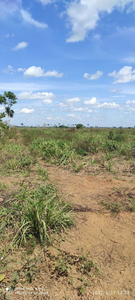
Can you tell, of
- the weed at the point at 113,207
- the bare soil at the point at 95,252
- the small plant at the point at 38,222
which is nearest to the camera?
the bare soil at the point at 95,252

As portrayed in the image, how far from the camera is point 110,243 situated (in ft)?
7.74

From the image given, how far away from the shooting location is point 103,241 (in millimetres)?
2383

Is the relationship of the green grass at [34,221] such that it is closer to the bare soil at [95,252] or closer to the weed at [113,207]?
the bare soil at [95,252]

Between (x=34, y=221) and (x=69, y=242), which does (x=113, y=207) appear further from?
(x=34, y=221)

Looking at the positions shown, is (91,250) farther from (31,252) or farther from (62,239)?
(31,252)

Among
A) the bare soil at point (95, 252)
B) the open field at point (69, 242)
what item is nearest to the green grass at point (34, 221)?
the open field at point (69, 242)

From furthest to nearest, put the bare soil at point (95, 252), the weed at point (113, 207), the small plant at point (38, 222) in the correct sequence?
the weed at point (113, 207) → the small plant at point (38, 222) → the bare soil at point (95, 252)

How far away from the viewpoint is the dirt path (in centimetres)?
175

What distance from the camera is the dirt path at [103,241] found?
1.75 meters

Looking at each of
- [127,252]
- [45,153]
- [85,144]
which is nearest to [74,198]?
[127,252]

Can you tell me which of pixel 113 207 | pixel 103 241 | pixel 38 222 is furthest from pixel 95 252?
pixel 113 207

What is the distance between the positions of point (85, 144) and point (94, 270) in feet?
18.5

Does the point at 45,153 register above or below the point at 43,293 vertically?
above

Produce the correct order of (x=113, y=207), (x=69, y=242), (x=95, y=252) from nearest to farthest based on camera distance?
1. (x=95, y=252)
2. (x=69, y=242)
3. (x=113, y=207)
